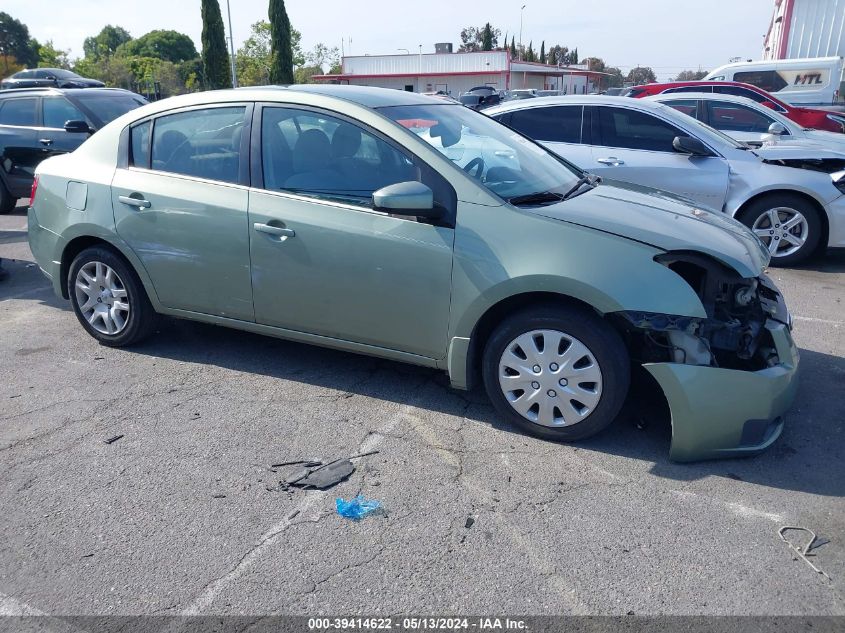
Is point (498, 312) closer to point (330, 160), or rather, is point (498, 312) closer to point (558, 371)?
point (558, 371)

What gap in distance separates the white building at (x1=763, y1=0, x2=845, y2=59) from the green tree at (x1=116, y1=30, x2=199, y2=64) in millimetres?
97746

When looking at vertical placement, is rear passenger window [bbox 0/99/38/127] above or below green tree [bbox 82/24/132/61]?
below

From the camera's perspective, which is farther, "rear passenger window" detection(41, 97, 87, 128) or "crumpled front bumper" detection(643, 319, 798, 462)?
"rear passenger window" detection(41, 97, 87, 128)

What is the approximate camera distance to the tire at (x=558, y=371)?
3.61 meters

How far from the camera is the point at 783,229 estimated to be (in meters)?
7.45

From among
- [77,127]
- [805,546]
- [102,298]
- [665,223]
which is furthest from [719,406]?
[77,127]

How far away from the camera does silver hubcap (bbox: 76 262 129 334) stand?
5.00 metres

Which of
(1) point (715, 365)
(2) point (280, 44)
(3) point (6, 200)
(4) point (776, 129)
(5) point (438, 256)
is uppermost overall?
(2) point (280, 44)

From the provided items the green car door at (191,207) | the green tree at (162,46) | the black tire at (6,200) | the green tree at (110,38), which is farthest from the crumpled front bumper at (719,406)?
the green tree at (110,38)

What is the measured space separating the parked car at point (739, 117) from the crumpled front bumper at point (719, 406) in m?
6.97

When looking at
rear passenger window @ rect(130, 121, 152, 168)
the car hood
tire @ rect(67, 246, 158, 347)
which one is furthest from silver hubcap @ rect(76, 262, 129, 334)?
the car hood

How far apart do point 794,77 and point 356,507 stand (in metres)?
18.2

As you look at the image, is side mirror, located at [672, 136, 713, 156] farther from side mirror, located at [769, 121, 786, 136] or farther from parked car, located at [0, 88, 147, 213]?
parked car, located at [0, 88, 147, 213]

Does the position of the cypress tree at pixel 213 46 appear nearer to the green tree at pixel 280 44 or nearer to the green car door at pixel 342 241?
the green tree at pixel 280 44
